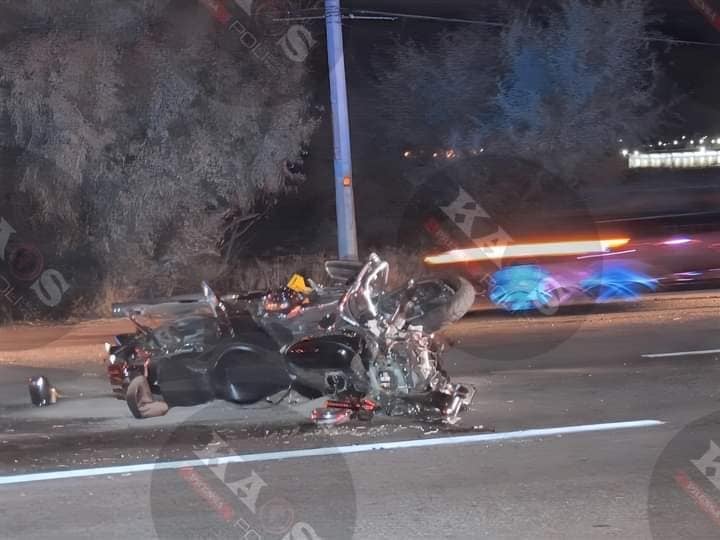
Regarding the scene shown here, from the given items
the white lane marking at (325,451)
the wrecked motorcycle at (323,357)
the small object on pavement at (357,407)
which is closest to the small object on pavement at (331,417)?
the small object on pavement at (357,407)

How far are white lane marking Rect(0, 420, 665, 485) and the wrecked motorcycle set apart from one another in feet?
2.39

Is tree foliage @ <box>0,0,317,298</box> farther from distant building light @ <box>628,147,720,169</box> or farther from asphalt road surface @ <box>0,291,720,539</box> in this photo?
distant building light @ <box>628,147,720,169</box>

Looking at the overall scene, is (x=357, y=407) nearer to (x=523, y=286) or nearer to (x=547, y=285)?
(x=523, y=286)

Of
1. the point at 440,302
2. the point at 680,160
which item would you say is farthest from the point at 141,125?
the point at 680,160

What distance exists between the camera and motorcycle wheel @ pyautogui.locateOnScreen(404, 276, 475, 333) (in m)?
10.1

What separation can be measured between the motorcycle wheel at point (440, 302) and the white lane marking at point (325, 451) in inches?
58.4

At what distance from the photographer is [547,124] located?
2592cm

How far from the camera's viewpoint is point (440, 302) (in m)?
10.2

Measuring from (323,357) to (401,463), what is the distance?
6.23 ft

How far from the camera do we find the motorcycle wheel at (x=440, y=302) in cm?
1011

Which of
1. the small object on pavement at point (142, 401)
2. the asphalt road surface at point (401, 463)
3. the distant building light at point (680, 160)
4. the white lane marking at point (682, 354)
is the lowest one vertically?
the white lane marking at point (682, 354)

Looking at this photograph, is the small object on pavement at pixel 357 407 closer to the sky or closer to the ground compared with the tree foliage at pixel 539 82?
closer to the ground

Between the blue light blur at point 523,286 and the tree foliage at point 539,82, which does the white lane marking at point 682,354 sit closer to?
the blue light blur at point 523,286

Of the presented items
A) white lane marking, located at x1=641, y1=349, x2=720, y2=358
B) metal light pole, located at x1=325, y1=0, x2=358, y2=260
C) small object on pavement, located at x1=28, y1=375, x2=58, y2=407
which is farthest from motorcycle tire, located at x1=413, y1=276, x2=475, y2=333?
metal light pole, located at x1=325, y1=0, x2=358, y2=260
